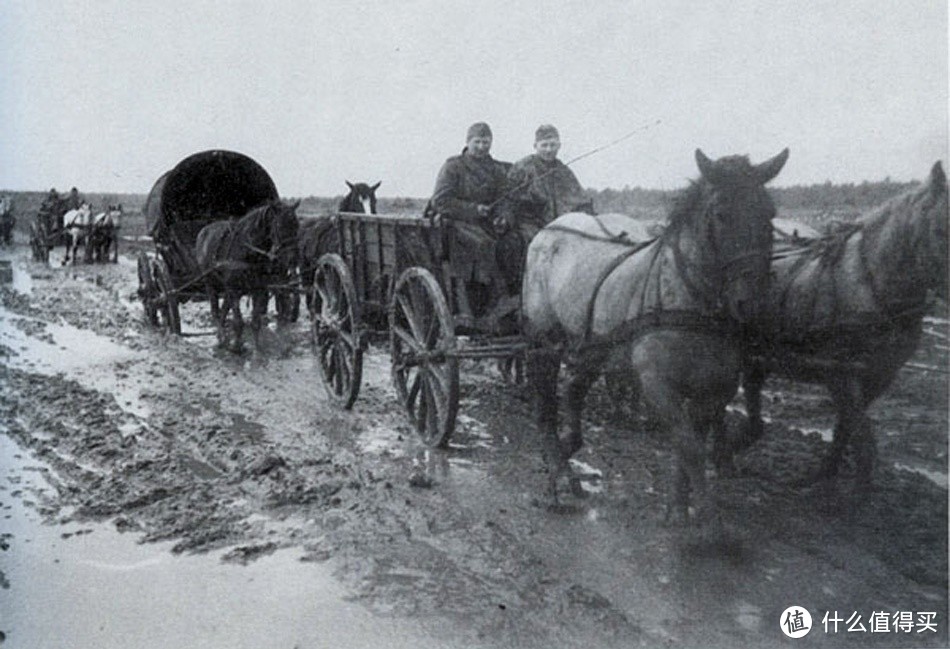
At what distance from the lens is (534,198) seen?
602 centimetres

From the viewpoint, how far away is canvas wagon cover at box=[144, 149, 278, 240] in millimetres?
11062

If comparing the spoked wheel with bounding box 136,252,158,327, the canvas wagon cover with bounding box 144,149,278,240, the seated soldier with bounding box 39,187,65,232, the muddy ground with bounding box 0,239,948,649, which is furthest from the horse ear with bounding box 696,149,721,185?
the seated soldier with bounding box 39,187,65,232

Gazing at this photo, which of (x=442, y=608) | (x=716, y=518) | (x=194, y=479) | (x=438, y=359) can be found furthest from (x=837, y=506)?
(x=194, y=479)

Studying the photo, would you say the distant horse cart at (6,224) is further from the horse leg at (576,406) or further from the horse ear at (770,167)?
the horse ear at (770,167)

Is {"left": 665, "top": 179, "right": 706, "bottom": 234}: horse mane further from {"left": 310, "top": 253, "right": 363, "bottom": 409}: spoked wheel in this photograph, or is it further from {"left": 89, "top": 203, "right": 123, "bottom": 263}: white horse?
{"left": 89, "top": 203, "right": 123, "bottom": 263}: white horse

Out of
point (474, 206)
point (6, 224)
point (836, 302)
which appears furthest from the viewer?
point (6, 224)

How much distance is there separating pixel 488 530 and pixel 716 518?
3.96 ft

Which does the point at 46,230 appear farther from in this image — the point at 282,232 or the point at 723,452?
the point at 723,452

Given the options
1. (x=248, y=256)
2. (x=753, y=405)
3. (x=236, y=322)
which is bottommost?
(x=236, y=322)

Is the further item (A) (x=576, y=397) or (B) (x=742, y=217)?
(A) (x=576, y=397)

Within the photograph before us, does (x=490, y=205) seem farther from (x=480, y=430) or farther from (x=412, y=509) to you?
(x=412, y=509)

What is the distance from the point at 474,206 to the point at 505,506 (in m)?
2.19

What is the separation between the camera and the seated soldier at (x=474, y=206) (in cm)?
577

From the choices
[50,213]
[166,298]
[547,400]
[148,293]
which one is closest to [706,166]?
[547,400]
